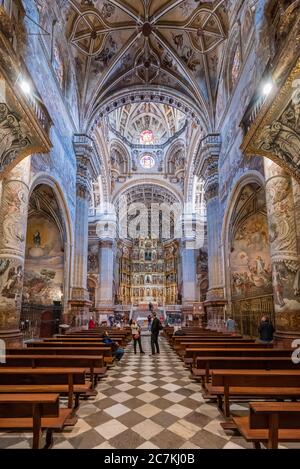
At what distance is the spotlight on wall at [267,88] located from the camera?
527cm

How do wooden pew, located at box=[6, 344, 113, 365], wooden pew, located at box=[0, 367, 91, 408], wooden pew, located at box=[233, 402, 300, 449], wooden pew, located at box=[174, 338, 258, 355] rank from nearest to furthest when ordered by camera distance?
wooden pew, located at box=[233, 402, 300, 449] → wooden pew, located at box=[0, 367, 91, 408] → wooden pew, located at box=[6, 344, 113, 365] → wooden pew, located at box=[174, 338, 258, 355]

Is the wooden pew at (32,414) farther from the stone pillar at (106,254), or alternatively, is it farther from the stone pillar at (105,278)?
the stone pillar at (106,254)

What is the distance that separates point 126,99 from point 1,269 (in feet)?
48.7

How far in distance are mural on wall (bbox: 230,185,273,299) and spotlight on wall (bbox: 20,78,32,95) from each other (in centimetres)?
970

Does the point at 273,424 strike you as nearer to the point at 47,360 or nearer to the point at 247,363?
the point at 247,363

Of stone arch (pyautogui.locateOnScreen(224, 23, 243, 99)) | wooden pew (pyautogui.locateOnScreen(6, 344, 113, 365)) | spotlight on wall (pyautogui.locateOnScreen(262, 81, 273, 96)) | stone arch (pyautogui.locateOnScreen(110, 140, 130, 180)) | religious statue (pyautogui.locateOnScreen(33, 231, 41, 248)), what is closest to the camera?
spotlight on wall (pyautogui.locateOnScreen(262, 81, 273, 96))

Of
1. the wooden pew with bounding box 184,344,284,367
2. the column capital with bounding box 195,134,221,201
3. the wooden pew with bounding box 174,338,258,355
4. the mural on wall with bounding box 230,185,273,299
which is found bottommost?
the wooden pew with bounding box 174,338,258,355

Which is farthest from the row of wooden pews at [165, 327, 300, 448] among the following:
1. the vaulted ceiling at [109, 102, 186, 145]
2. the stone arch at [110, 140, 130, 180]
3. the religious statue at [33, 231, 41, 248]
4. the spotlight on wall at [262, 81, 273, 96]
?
the vaulted ceiling at [109, 102, 186, 145]

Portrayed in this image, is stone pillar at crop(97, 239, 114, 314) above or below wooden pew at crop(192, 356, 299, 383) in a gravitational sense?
above

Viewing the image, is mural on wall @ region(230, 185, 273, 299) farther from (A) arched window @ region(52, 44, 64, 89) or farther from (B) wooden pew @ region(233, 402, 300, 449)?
(B) wooden pew @ region(233, 402, 300, 449)

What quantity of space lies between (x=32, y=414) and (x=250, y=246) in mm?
12629

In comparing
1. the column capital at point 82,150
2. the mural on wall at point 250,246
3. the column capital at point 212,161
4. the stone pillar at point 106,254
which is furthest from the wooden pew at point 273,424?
the stone pillar at point 106,254

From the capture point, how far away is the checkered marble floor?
3221 millimetres
